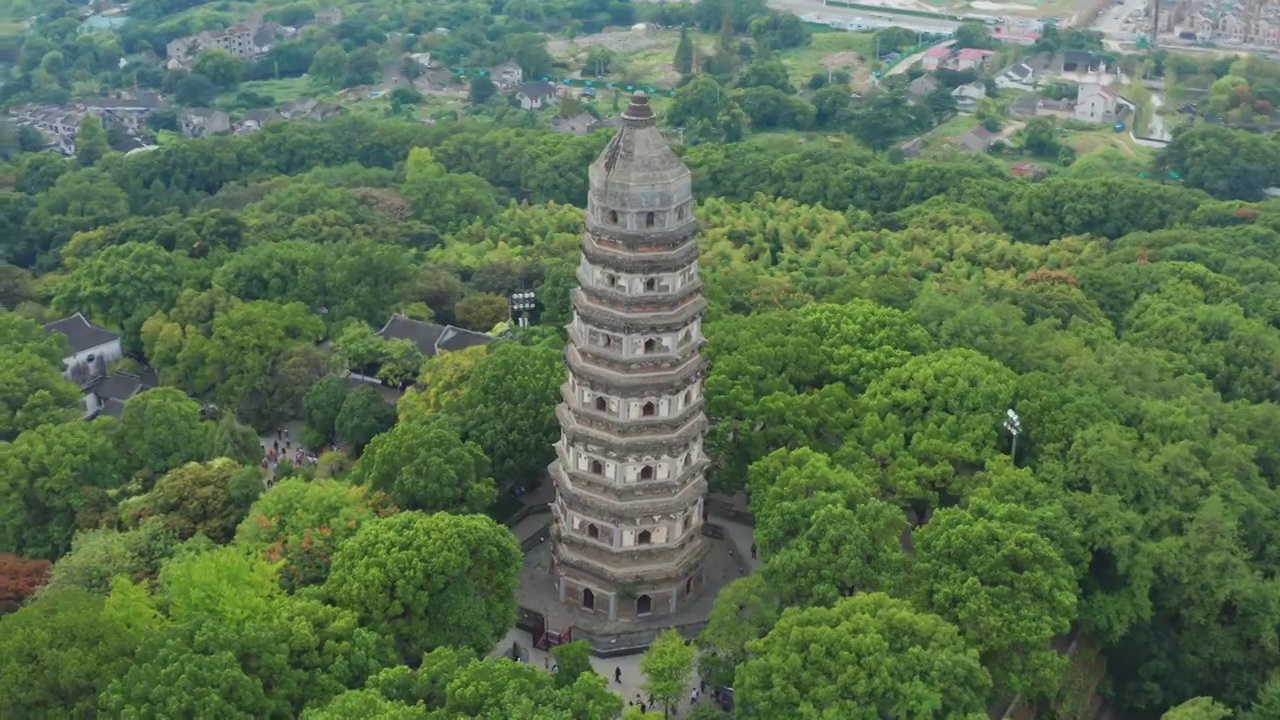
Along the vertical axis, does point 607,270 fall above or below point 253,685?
above

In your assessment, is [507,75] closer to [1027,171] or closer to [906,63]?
[906,63]

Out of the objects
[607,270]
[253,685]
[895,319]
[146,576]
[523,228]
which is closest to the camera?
[253,685]

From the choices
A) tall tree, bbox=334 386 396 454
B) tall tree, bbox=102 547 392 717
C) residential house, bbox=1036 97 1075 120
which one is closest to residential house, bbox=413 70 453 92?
residential house, bbox=1036 97 1075 120

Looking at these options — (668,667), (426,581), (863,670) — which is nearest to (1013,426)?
(863,670)

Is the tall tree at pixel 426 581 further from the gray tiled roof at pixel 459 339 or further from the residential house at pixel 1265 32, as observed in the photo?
the residential house at pixel 1265 32

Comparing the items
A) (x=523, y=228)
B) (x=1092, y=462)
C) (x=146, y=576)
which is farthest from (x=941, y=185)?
(x=146, y=576)

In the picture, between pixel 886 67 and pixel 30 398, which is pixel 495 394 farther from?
pixel 886 67
